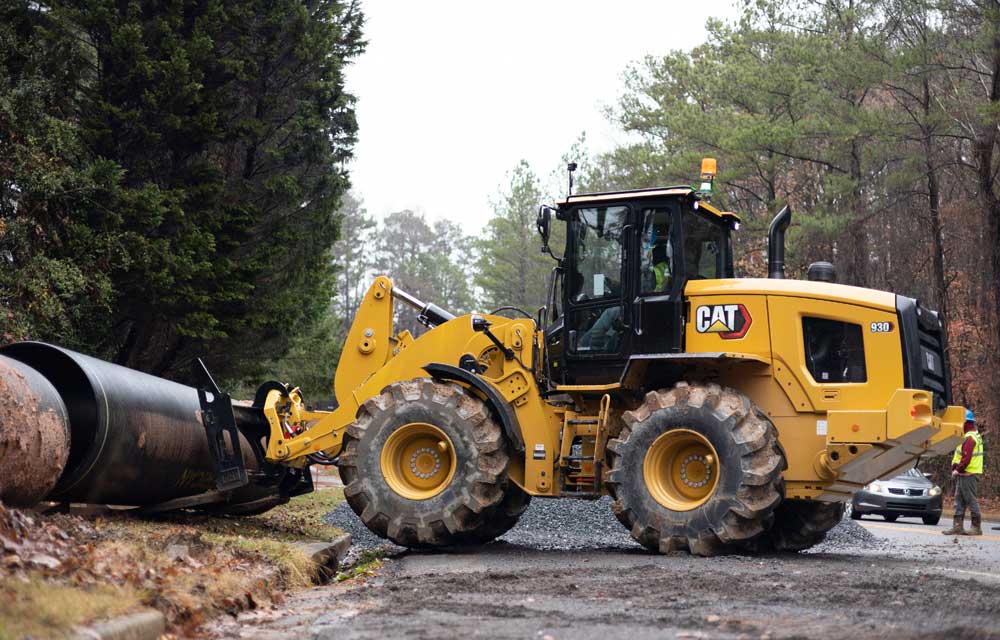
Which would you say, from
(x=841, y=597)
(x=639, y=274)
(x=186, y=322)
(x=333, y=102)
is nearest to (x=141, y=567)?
(x=841, y=597)

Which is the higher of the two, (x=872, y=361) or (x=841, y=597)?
(x=872, y=361)

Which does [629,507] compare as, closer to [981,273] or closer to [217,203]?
[217,203]

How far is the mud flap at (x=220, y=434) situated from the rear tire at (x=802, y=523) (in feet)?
18.0

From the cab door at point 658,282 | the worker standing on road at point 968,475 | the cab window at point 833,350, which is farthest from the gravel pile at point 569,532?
the worker standing on road at point 968,475

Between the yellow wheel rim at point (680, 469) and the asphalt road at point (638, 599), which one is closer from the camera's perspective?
the asphalt road at point (638, 599)

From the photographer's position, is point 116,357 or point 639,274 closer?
point 639,274

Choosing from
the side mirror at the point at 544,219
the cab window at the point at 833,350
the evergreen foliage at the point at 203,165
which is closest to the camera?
the cab window at the point at 833,350

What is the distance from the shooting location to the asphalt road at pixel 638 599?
6.38m

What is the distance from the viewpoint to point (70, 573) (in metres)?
6.55

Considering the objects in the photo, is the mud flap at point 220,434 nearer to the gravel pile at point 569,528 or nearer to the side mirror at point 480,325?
the side mirror at point 480,325

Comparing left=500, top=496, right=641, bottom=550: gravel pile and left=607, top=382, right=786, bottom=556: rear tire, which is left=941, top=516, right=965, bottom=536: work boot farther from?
left=607, top=382, right=786, bottom=556: rear tire

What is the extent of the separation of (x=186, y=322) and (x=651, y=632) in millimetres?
12974

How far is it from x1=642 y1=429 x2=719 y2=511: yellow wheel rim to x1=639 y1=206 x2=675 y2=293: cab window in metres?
1.57

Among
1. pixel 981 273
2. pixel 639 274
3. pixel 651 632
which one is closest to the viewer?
pixel 651 632
